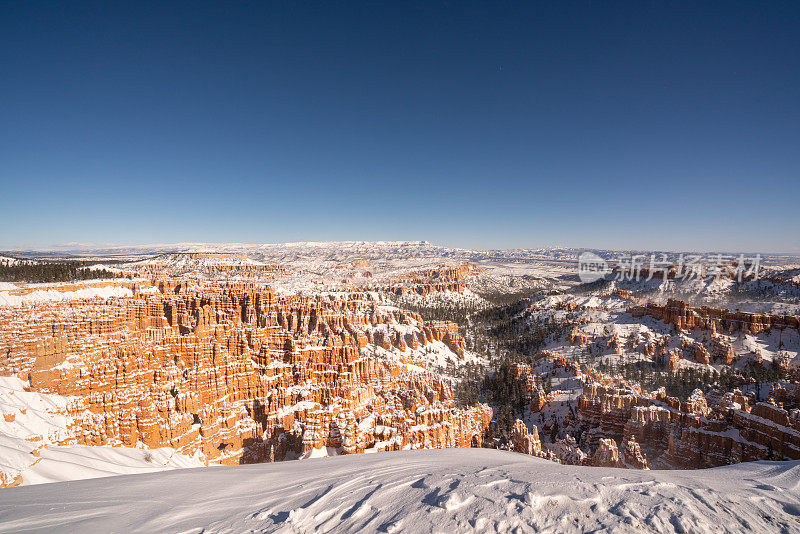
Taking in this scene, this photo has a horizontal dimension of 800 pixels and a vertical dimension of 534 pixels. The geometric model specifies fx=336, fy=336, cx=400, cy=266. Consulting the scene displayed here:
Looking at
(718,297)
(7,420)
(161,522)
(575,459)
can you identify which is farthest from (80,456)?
(718,297)

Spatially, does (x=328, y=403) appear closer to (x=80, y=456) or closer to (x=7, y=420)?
(x=80, y=456)

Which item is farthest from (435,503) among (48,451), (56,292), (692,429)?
(56,292)

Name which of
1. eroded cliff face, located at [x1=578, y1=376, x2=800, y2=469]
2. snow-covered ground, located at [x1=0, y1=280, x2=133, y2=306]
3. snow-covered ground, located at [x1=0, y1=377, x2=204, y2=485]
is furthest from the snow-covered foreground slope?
snow-covered ground, located at [x1=0, y1=280, x2=133, y2=306]

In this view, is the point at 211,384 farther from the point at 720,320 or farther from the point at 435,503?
the point at 720,320

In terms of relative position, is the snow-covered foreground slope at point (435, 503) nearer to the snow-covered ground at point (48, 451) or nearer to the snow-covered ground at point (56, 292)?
the snow-covered ground at point (48, 451)

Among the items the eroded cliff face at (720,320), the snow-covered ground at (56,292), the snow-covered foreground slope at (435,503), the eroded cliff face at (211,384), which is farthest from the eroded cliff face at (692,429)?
the eroded cliff face at (720,320)

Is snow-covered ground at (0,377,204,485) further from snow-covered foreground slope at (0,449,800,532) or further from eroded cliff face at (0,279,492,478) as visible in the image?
snow-covered foreground slope at (0,449,800,532)
